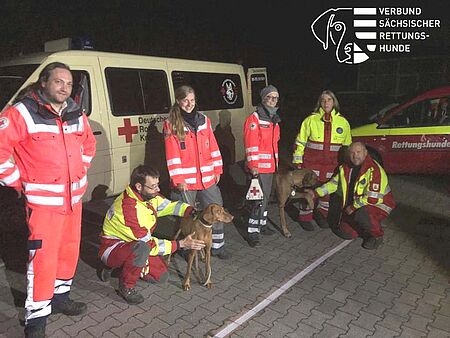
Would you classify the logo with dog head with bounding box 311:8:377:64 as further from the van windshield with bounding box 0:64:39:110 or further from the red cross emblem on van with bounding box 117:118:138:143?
the van windshield with bounding box 0:64:39:110

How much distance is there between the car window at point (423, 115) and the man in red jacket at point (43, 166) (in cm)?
614

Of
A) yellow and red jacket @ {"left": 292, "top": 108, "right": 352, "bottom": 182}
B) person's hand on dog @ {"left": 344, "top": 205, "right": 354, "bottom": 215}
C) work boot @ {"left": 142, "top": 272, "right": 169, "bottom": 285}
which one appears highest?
yellow and red jacket @ {"left": 292, "top": 108, "right": 352, "bottom": 182}

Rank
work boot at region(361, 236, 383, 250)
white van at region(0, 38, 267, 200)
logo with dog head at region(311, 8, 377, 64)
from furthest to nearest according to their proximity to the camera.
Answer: logo with dog head at region(311, 8, 377, 64) → white van at region(0, 38, 267, 200) → work boot at region(361, 236, 383, 250)

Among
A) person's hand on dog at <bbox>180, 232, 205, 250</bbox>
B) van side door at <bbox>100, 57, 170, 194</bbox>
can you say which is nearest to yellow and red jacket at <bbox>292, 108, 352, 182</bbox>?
van side door at <bbox>100, 57, 170, 194</bbox>

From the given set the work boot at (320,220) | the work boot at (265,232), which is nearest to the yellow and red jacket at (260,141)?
the work boot at (265,232)

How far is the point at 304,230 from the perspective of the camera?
5.30 metres

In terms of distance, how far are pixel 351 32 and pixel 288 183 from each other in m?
19.6

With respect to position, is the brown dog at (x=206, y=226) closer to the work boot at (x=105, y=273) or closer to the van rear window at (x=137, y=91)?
the work boot at (x=105, y=273)

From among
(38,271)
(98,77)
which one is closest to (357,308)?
(38,271)

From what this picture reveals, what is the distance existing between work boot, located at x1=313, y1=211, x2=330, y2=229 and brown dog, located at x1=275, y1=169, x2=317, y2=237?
1.94 ft

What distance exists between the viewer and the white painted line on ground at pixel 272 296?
3.07m

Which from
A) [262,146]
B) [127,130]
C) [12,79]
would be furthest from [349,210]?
[12,79]

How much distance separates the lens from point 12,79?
15.7ft

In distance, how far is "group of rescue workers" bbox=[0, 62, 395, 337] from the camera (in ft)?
8.82
